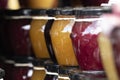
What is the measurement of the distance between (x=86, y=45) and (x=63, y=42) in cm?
17

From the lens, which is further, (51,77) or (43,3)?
(43,3)

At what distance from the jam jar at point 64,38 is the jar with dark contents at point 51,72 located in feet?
0.15

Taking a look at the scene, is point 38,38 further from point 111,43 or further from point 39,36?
point 111,43

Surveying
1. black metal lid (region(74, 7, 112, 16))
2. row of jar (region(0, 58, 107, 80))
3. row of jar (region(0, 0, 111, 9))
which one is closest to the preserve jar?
row of jar (region(0, 58, 107, 80))

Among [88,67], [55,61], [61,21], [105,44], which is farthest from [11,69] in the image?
[105,44]

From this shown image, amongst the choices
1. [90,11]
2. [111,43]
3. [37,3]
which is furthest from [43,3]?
[111,43]

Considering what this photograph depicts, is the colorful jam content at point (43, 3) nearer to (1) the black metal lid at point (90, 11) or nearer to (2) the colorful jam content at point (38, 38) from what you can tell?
(2) the colorful jam content at point (38, 38)

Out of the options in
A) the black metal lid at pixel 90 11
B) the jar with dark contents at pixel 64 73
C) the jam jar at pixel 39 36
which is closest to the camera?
the black metal lid at pixel 90 11

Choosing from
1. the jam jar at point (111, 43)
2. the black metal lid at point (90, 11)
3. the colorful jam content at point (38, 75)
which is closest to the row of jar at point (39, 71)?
the colorful jam content at point (38, 75)

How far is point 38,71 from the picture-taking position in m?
1.83

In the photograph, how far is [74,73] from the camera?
59.3 inches

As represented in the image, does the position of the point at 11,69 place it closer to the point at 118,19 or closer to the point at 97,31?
the point at 97,31

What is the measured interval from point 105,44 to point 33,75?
0.80 m

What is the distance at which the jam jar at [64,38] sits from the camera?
1609 millimetres
